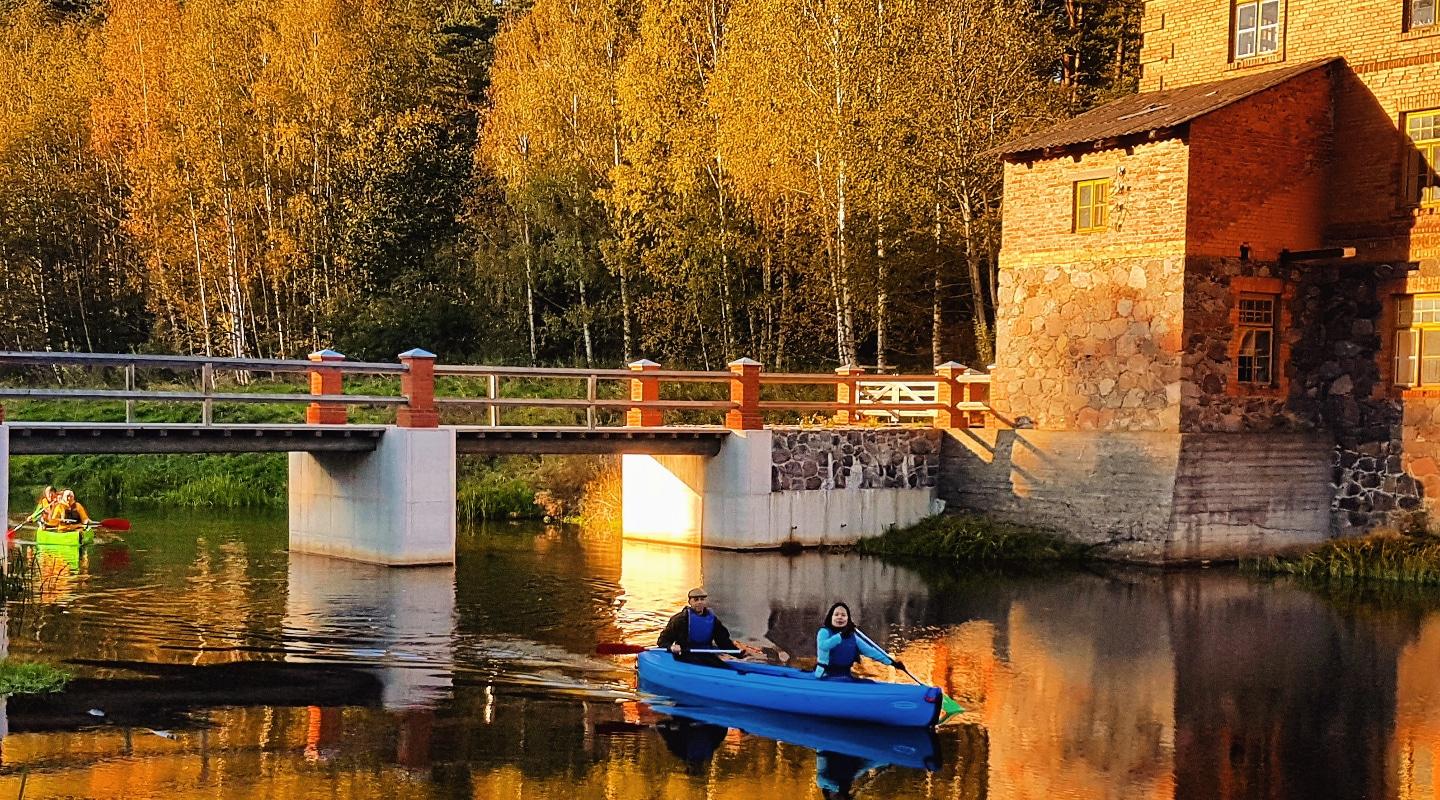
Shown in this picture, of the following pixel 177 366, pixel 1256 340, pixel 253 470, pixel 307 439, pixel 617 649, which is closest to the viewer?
pixel 617 649

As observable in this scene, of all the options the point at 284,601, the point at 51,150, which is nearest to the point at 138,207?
the point at 51,150

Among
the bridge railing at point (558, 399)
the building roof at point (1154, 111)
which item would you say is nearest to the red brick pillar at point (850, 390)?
the bridge railing at point (558, 399)

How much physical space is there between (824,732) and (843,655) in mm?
740

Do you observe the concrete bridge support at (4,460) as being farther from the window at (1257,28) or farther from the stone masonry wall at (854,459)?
the window at (1257,28)

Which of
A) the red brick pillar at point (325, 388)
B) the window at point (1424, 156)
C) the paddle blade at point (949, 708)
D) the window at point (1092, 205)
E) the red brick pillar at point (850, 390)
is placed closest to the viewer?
the paddle blade at point (949, 708)

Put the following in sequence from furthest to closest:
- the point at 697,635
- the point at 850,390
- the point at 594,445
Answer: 1. the point at 850,390
2. the point at 594,445
3. the point at 697,635

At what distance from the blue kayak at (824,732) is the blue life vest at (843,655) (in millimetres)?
434

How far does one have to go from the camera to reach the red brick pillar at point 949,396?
27109 millimetres

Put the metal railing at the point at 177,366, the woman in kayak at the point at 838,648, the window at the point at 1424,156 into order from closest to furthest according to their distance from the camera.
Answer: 1. the woman in kayak at the point at 838,648
2. the metal railing at the point at 177,366
3. the window at the point at 1424,156

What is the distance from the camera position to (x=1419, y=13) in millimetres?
23562

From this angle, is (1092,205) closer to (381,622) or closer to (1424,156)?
(1424,156)

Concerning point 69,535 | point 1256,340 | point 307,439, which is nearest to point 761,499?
point 307,439

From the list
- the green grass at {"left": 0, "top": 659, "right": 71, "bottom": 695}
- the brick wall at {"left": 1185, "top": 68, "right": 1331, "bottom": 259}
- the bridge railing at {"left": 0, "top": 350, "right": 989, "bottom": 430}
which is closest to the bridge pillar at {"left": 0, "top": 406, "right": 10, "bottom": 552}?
the bridge railing at {"left": 0, "top": 350, "right": 989, "bottom": 430}

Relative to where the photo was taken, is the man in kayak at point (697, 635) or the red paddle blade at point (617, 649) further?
the red paddle blade at point (617, 649)
